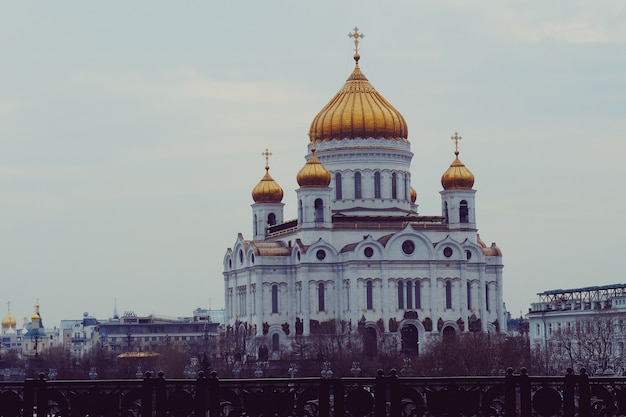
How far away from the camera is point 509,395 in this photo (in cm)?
1752

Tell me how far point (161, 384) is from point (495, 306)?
223 feet

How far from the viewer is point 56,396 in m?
17.8

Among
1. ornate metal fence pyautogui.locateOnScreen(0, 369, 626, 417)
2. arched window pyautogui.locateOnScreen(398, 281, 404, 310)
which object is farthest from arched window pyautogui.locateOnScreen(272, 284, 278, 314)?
ornate metal fence pyautogui.locateOnScreen(0, 369, 626, 417)

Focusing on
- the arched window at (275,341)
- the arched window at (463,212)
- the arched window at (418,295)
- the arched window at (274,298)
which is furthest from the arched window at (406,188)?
the arched window at (275,341)

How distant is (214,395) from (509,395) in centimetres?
291

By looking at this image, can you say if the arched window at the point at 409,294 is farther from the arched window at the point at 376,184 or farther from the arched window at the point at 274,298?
the arched window at the point at 274,298

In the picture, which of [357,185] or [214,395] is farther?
[357,185]

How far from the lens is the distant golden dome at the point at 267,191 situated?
87.0 meters

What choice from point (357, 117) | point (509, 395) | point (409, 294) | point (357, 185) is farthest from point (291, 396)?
point (357, 117)

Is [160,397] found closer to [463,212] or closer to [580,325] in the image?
[580,325]

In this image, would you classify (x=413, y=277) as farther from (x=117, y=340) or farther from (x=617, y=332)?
(x=117, y=340)

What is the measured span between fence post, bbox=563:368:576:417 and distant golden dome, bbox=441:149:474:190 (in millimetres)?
66899

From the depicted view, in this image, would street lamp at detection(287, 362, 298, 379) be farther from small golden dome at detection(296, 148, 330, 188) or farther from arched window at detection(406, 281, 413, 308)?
small golden dome at detection(296, 148, 330, 188)

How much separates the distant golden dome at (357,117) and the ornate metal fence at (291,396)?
222 ft
